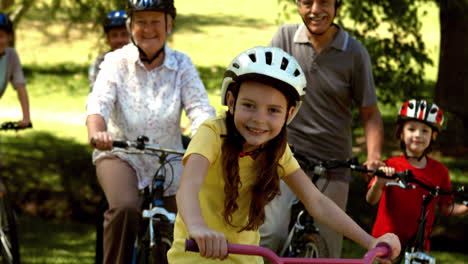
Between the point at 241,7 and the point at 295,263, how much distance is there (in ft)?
64.0

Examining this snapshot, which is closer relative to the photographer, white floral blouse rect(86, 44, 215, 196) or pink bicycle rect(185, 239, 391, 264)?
pink bicycle rect(185, 239, 391, 264)

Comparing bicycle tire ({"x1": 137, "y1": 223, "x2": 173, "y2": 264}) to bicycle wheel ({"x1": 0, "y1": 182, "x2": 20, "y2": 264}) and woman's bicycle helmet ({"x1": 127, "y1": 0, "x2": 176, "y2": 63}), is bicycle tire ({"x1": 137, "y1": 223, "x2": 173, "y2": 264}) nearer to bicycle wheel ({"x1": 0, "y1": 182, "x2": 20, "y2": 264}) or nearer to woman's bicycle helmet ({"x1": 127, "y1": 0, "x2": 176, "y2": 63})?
woman's bicycle helmet ({"x1": 127, "y1": 0, "x2": 176, "y2": 63})

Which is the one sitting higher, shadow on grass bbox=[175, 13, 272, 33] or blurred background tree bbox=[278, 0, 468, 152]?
shadow on grass bbox=[175, 13, 272, 33]

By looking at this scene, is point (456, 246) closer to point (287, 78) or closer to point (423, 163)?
point (423, 163)

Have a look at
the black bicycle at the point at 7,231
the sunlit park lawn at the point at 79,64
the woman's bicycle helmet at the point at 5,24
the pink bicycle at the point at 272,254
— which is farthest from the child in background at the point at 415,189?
the sunlit park lawn at the point at 79,64

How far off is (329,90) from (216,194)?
74.5 inches

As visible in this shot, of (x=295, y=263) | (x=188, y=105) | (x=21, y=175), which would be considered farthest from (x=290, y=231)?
(x=21, y=175)

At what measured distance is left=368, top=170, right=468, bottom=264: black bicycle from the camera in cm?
482

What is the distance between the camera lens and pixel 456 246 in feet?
31.6

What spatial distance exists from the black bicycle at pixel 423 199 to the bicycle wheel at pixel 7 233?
2.96 m

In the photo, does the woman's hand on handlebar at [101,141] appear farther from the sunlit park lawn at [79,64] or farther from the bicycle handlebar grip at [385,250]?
the sunlit park lawn at [79,64]

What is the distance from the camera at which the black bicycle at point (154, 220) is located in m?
4.79

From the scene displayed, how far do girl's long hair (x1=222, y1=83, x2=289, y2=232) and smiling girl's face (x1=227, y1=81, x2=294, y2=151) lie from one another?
0.25 ft

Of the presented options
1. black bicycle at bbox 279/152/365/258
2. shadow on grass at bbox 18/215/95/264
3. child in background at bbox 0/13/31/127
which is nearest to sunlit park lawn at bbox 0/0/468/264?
shadow on grass at bbox 18/215/95/264
